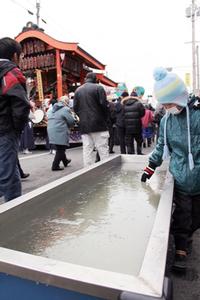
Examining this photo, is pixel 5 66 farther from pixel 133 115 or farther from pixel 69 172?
pixel 133 115

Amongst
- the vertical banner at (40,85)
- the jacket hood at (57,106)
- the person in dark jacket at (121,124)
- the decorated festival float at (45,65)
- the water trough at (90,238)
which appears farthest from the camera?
the vertical banner at (40,85)

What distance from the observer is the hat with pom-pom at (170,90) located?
2.68 meters

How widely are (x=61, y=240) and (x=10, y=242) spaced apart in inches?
12.6

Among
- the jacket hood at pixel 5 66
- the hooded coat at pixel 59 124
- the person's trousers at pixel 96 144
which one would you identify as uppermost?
the jacket hood at pixel 5 66

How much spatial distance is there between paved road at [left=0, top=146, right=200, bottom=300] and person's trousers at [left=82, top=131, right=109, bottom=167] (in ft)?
2.66

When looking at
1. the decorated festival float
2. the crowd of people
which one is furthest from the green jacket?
the decorated festival float

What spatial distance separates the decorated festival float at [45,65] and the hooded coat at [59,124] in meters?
4.25

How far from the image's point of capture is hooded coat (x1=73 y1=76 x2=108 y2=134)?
6129 millimetres

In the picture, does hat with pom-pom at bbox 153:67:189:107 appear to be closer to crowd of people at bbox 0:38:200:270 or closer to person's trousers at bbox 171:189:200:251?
crowd of people at bbox 0:38:200:270

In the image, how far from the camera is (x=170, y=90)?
268cm

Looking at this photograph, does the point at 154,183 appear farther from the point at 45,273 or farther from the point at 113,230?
the point at 45,273

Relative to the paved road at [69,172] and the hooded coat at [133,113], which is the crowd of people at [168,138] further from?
the hooded coat at [133,113]

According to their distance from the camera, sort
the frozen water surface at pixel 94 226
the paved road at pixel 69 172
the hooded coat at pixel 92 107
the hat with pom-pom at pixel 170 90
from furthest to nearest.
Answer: the hooded coat at pixel 92 107 → the hat with pom-pom at pixel 170 90 → the paved road at pixel 69 172 → the frozen water surface at pixel 94 226

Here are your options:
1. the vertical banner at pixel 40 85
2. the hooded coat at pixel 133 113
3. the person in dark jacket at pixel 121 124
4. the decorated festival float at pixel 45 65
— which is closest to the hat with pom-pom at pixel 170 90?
the hooded coat at pixel 133 113
